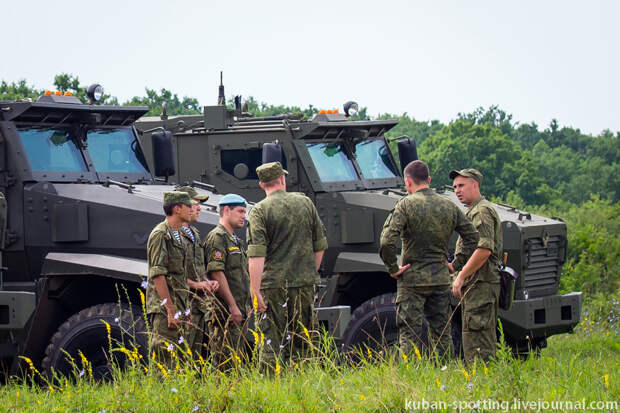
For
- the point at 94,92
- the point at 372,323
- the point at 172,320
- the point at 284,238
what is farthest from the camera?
the point at 94,92

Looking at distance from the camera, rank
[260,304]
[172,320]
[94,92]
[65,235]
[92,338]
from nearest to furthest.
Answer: [172,320] < [260,304] < [92,338] < [65,235] < [94,92]

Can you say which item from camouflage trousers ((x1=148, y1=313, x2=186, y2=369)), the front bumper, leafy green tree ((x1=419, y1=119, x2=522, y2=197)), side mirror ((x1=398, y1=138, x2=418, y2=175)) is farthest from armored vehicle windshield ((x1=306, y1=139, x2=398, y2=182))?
leafy green tree ((x1=419, y1=119, x2=522, y2=197))

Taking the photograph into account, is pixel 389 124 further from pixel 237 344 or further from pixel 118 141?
pixel 237 344

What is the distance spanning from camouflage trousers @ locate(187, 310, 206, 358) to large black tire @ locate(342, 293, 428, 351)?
5.91 feet

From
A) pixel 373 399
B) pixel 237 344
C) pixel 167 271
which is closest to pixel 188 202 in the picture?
pixel 167 271

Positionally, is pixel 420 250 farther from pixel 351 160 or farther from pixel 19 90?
pixel 19 90

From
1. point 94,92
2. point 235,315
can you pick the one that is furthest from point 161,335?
point 94,92

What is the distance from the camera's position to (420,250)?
23.8ft

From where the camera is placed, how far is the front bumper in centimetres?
889

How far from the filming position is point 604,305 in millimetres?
14383

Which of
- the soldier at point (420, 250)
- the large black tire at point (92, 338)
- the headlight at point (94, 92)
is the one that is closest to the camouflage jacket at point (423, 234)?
the soldier at point (420, 250)

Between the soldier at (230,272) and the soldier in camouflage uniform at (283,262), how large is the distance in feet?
0.68

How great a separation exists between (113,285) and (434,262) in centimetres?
256

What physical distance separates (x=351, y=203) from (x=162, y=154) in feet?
5.66
